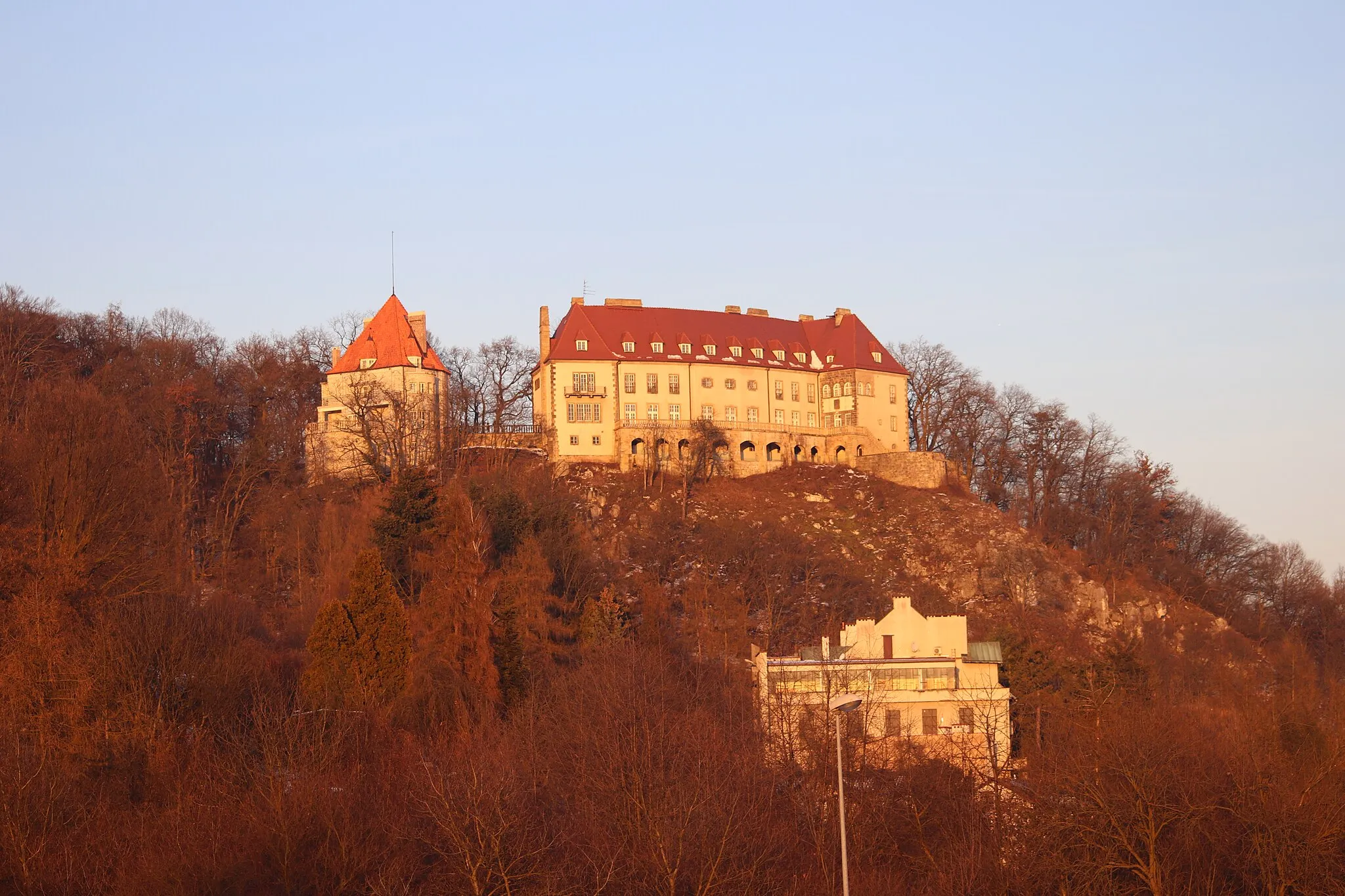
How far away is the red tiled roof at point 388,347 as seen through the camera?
99.4 m

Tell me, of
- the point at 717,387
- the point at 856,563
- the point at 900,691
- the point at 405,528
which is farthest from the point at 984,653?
the point at 717,387

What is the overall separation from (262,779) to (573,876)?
8.66 meters

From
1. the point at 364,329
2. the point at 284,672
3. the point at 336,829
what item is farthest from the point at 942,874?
the point at 364,329

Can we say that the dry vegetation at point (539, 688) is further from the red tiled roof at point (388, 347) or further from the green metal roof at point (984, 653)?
the red tiled roof at point (388, 347)

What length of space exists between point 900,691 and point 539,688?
43.6ft

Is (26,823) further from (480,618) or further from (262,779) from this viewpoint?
(480,618)

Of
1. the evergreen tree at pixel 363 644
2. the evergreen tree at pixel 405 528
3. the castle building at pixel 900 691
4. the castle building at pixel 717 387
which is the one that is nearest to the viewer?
the castle building at pixel 900 691

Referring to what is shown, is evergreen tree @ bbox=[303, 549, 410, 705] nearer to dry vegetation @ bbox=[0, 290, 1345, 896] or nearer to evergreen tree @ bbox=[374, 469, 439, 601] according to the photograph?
dry vegetation @ bbox=[0, 290, 1345, 896]

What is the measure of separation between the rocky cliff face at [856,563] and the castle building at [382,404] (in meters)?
9.32

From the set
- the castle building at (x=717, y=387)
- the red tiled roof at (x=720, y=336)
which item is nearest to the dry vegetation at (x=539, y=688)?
the castle building at (x=717, y=387)

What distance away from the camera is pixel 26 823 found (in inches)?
1481

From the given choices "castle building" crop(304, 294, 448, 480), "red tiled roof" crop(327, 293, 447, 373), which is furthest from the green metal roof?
"red tiled roof" crop(327, 293, 447, 373)

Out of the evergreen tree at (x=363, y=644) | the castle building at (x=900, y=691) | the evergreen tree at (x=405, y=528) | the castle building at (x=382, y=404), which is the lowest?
the castle building at (x=900, y=691)

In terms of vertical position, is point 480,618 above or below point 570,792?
above
